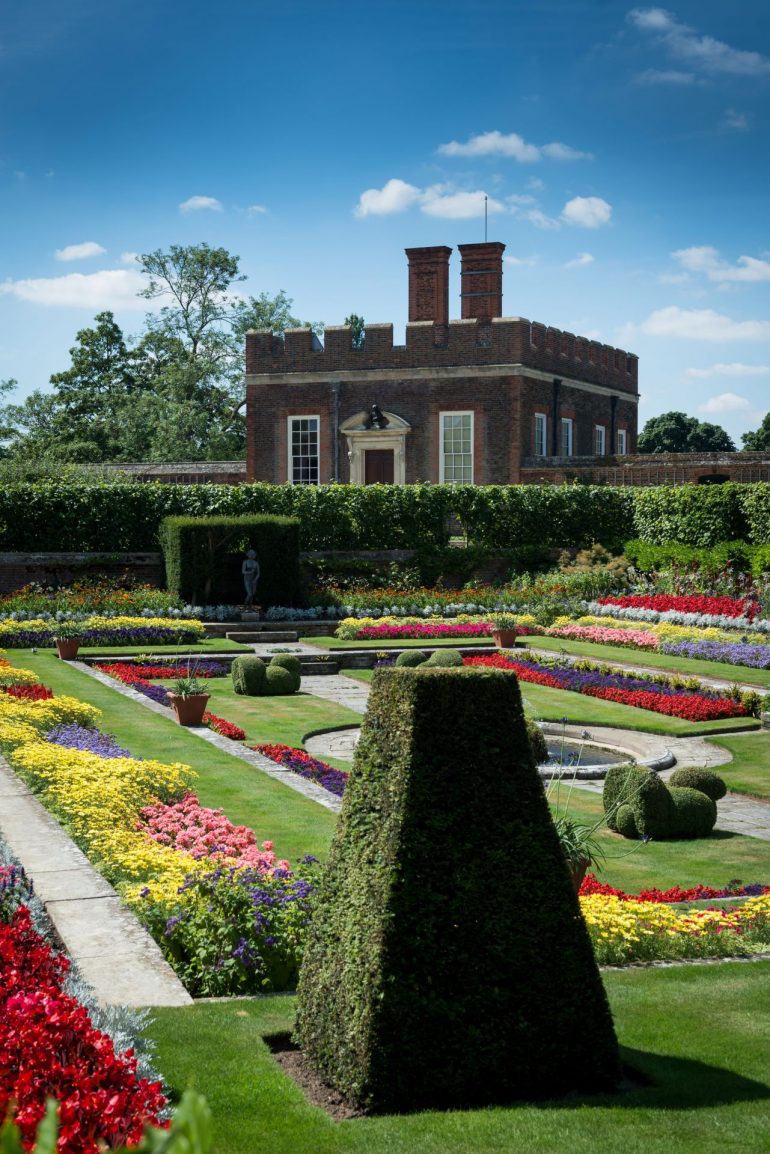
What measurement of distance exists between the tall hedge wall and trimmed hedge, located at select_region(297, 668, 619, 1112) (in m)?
23.9

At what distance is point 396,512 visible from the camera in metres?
30.7

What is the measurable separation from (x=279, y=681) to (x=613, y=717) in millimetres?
4969

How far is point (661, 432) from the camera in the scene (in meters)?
63.1

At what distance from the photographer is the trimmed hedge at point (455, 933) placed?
422cm

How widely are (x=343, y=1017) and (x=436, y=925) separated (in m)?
0.47

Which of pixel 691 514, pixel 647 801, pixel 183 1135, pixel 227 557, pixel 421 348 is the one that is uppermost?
pixel 421 348

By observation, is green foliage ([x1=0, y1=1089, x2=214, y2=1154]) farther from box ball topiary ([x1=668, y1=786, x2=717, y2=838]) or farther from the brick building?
the brick building

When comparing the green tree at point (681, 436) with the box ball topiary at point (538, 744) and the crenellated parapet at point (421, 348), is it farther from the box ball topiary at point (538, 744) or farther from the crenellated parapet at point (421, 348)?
the box ball topiary at point (538, 744)

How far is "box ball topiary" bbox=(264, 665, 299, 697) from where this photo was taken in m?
17.9

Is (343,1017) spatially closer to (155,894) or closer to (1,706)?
(155,894)

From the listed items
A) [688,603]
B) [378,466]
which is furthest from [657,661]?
[378,466]

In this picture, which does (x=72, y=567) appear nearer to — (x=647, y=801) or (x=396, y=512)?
(x=396, y=512)

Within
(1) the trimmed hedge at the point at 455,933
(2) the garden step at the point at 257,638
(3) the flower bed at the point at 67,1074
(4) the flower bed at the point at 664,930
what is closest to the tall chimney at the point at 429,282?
(2) the garden step at the point at 257,638

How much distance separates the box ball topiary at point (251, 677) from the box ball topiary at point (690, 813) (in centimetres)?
872
